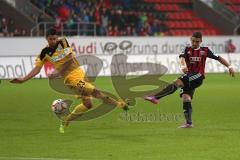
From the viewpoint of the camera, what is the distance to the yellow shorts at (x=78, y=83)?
13.6 metres

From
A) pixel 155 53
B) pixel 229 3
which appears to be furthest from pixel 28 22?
pixel 229 3

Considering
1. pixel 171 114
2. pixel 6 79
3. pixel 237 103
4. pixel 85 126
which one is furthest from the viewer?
pixel 6 79

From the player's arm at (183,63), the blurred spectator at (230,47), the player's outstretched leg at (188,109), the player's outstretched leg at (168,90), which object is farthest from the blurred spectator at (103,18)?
the player's outstretched leg at (188,109)

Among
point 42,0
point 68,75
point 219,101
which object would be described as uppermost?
point 42,0

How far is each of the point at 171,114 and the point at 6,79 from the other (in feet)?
54.6

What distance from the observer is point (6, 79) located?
3231 centimetres

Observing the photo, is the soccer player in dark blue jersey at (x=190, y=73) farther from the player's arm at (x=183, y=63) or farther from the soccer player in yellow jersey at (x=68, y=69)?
the soccer player in yellow jersey at (x=68, y=69)

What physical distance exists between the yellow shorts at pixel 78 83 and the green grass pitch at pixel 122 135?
864 mm

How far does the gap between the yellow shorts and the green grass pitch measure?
0.86 metres

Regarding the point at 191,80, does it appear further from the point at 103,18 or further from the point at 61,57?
the point at 103,18

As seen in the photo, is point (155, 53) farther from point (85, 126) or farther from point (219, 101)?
point (85, 126)

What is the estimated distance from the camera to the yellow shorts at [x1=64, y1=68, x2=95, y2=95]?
44.6ft

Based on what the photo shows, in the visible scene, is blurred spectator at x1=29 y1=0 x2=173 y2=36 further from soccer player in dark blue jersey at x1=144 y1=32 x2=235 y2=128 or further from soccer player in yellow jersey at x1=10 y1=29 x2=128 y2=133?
soccer player in yellow jersey at x1=10 y1=29 x2=128 y2=133

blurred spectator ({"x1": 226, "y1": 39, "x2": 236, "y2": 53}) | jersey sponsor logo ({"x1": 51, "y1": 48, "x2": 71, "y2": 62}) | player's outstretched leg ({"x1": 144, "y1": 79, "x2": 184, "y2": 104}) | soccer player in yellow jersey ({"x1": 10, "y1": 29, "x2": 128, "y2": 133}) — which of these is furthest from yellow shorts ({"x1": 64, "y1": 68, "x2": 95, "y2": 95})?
blurred spectator ({"x1": 226, "y1": 39, "x2": 236, "y2": 53})
